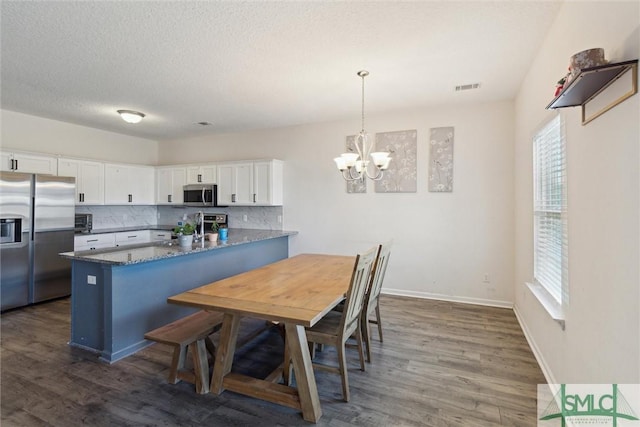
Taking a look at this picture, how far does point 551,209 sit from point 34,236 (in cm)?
579

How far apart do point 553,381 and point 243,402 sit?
7.20ft

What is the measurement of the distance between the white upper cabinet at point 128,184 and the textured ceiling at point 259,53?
130cm

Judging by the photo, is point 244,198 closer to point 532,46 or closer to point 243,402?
point 243,402

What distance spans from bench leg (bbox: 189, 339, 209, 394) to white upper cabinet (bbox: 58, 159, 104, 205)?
4.09 meters

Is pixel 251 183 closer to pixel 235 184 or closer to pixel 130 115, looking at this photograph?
pixel 235 184

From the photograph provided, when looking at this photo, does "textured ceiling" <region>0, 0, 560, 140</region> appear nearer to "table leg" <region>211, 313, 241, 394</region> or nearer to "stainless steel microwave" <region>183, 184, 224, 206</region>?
"stainless steel microwave" <region>183, 184, 224, 206</region>

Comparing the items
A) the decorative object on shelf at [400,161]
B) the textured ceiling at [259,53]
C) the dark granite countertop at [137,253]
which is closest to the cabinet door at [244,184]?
the textured ceiling at [259,53]

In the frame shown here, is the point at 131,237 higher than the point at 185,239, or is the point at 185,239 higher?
the point at 185,239

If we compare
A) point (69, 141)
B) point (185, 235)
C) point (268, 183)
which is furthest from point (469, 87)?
point (69, 141)

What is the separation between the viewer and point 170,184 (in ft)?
20.0

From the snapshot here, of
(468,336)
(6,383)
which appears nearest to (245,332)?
(6,383)

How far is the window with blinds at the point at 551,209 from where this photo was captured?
2162mm

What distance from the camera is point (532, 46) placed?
2.65m

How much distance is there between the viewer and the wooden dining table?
73.7 inches
